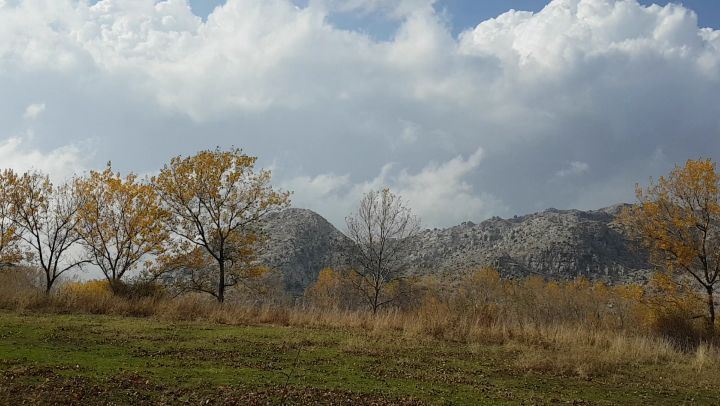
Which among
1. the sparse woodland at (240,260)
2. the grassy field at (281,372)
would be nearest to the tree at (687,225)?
the sparse woodland at (240,260)

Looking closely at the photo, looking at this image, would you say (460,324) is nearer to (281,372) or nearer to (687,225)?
(281,372)

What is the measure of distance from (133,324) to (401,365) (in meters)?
10.5

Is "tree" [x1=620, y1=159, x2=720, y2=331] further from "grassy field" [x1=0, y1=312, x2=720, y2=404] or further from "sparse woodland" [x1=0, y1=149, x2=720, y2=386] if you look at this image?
"grassy field" [x1=0, y1=312, x2=720, y2=404]

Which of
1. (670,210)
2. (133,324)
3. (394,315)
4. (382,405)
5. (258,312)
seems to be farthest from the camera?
(670,210)

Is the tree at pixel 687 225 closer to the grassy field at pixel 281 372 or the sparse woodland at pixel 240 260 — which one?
the sparse woodland at pixel 240 260

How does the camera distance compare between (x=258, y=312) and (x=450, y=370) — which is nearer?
(x=450, y=370)

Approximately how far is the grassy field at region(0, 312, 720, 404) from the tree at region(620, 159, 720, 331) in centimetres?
2611

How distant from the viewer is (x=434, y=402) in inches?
376

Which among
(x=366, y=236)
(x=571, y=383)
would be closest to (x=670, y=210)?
(x=366, y=236)

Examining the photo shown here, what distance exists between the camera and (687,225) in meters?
37.7

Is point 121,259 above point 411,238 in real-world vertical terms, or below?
below

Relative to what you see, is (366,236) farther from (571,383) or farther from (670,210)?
(571,383)

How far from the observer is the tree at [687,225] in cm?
3722

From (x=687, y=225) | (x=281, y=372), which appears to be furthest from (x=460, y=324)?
(x=687, y=225)
